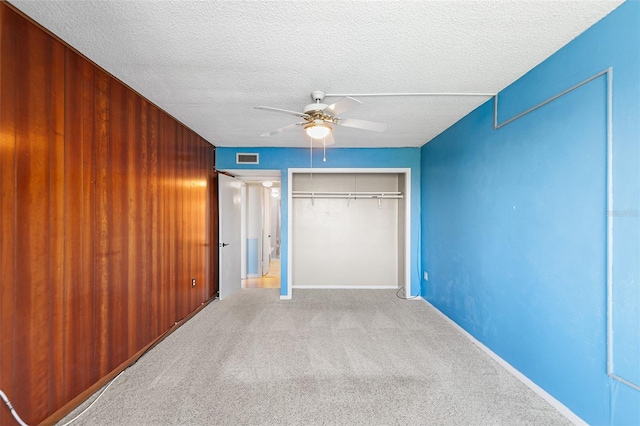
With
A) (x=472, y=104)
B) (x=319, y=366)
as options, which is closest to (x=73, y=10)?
(x=319, y=366)

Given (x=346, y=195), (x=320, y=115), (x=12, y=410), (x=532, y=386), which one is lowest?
(x=532, y=386)

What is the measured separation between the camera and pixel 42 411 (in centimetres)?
157

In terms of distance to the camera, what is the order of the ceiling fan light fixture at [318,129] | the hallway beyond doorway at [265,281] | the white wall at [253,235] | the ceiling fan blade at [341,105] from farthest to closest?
the white wall at [253,235]
the hallway beyond doorway at [265,281]
the ceiling fan light fixture at [318,129]
the ceiling fan blade at [341,105]

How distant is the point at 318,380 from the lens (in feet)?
6.89

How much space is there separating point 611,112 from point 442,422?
214 centimetres

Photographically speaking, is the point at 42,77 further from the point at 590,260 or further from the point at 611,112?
the point at 590,260

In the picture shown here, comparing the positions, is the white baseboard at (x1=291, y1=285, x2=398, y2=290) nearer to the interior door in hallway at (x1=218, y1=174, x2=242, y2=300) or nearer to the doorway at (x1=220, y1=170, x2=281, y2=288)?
the doorway at (x1=220, y1=170, x2=281, y2=288)

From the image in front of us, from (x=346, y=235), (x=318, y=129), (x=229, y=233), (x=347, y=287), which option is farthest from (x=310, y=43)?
(x=347, y=287)

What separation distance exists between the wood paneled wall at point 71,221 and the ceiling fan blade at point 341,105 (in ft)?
5.90

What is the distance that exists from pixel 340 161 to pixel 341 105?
2.25 metres

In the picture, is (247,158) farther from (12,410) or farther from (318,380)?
(12,410)

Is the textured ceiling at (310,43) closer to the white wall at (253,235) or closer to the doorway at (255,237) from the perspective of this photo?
the doorway at (255,237)

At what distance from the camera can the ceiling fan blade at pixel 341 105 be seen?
1.93 metres

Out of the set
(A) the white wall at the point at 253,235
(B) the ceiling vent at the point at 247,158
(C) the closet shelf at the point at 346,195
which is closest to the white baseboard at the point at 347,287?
(A) the white wall at the point at 253,235
